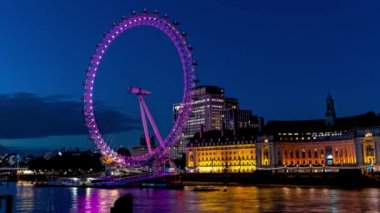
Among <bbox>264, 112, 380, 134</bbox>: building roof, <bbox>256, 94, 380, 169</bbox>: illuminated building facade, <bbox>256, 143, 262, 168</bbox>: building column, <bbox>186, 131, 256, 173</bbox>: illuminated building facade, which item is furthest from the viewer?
<bbox>186, 131, 256, 173</bbox>: illuminated building facade

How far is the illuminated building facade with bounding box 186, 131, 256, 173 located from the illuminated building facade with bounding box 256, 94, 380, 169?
20.7 feet

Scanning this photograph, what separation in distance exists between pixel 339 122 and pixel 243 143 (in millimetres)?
29588

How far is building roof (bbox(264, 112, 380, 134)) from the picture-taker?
137 m

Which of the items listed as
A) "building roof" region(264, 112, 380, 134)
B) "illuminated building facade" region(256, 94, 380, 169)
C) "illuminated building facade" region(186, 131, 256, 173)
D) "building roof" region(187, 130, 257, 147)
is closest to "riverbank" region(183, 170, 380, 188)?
"illuminated building facade" region(256, 94, 380, 169)

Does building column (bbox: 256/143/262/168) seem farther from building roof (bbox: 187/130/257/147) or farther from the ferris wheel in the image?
the ferris wheel

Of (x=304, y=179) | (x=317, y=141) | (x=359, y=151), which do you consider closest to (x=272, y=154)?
(x=317, y=141)

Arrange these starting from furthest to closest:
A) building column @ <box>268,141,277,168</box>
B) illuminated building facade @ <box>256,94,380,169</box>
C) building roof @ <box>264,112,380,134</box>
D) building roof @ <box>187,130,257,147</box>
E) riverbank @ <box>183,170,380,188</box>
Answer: building roof @ <box>187,130,257,147</box> < building column @ <box>268,141,277,168</box> < building roof @ <box>264,112,380,134</box> < illuminated building facade @ <box>256,94,380,169</box> < riverbank @ <box>183,170,380,188</box>

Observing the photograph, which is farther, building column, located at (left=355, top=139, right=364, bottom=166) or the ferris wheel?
building column, located at (left=355, top=139, right=364, bottom=166)

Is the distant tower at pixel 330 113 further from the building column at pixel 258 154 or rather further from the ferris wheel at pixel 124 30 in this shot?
the ferris wheel at pixel 124 30

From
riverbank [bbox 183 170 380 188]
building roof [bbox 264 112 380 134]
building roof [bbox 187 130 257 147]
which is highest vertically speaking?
building roof [bbox 264 112 380 134]

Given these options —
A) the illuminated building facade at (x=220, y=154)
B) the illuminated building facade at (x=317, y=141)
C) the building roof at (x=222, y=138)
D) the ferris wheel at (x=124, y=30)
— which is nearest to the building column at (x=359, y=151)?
the illuminated building facade at (x=317, y=141)

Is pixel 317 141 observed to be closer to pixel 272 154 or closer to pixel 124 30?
pixel 272 154

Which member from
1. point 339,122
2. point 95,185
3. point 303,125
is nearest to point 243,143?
point 303,125

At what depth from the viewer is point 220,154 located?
163m
